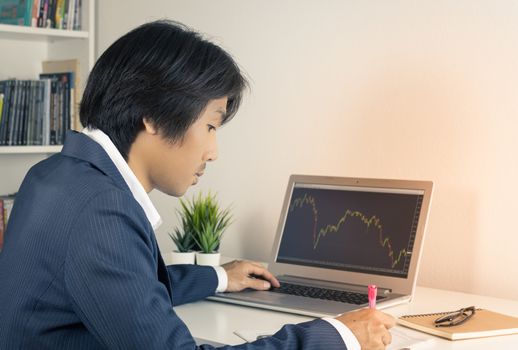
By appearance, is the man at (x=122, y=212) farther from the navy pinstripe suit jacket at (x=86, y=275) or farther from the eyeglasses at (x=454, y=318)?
the eyeglasses at (x=454, y=318)

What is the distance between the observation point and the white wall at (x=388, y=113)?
6.36 feet

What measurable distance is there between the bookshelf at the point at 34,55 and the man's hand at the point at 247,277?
123 centimetres

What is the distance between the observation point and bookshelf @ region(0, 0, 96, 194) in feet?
9.32

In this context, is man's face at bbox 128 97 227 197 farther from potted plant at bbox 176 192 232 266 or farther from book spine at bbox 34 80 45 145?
book spine at bbox 34 80 45 145

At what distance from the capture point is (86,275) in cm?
112

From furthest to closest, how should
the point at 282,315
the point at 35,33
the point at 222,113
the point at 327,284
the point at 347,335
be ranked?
the point at 35,33 < the point at 327,284 < the point at 282,315 < the point at 222,113 < the point at 347,335

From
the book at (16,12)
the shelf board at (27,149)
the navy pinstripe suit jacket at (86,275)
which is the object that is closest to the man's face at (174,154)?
the navy pinstripe suit jacket at (86,275)

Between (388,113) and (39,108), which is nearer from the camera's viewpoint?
(388,113)

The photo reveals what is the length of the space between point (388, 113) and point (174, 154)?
0.88 m

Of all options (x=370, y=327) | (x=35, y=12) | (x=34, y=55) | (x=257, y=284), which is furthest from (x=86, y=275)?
(x=34, y=55)

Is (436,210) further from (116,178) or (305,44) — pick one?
(116,178)

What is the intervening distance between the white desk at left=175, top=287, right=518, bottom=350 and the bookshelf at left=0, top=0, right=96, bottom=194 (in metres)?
1.34

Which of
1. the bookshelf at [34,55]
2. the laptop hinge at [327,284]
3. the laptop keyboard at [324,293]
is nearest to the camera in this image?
the laptop keyboard at [324,293]

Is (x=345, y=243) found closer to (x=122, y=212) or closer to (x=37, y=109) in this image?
(x=122, y=212)
